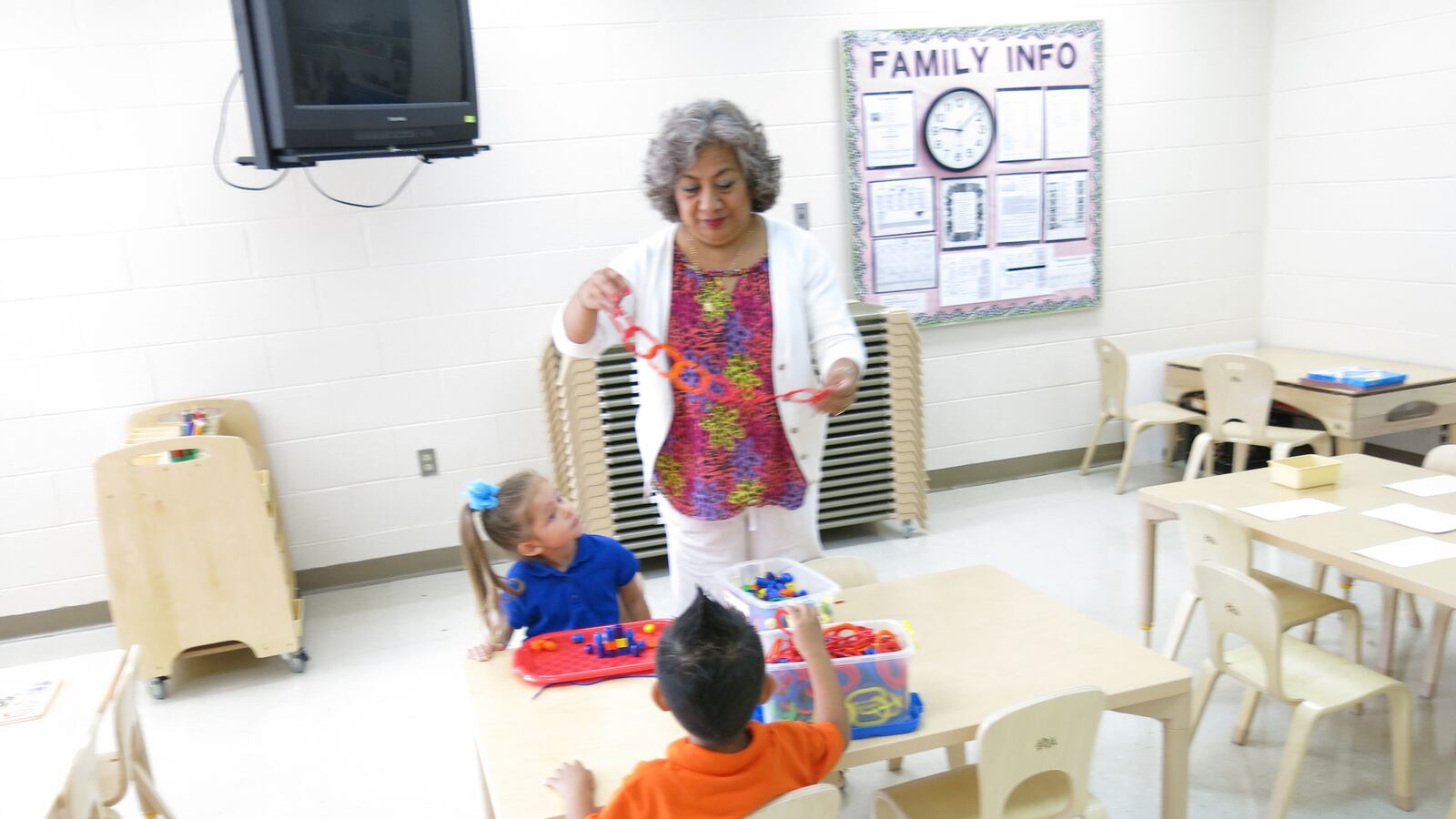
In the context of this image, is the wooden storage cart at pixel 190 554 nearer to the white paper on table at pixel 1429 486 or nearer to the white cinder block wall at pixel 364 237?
the white cinder block wall at pixel 364 237

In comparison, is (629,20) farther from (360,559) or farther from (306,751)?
(306,751)

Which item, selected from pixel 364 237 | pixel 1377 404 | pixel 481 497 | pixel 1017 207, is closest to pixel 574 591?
pixel 481 497

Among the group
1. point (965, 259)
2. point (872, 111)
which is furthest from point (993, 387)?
point (872, 111)

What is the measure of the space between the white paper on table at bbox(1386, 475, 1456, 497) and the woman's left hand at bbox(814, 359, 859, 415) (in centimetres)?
168

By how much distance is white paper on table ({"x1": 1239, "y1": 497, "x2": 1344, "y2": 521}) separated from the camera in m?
2.65

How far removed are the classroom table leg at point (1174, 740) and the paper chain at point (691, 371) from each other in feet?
2.78

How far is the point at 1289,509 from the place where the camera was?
2.70 metres

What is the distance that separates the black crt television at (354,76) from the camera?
3.14 meters

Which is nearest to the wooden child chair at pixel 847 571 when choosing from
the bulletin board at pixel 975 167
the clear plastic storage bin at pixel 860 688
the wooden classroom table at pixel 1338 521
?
the clear plastic storage bin at pixel 860 688

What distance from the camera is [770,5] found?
14.7 ft

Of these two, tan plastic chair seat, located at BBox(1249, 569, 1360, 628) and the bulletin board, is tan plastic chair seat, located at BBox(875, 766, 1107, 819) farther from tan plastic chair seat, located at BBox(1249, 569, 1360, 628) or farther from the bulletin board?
the bulletin board

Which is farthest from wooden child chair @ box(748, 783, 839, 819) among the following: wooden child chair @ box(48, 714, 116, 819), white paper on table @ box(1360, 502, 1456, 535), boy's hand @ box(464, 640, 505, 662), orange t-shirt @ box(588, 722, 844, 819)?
white paper on table @ box(1360, 502, 1456, 535)

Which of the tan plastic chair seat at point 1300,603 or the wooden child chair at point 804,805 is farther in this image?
the tan plastic chair seat at point 1300,603

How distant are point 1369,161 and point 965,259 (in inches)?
74.6
